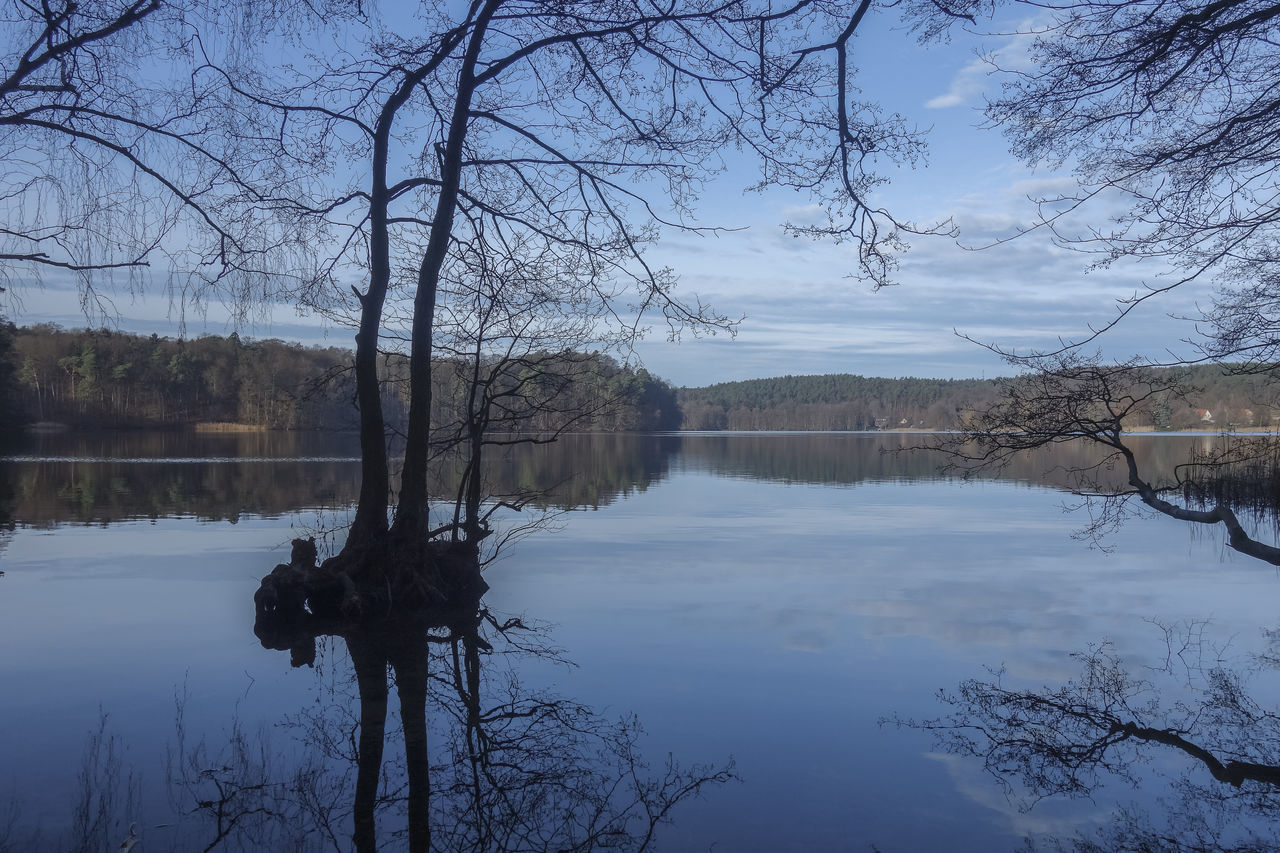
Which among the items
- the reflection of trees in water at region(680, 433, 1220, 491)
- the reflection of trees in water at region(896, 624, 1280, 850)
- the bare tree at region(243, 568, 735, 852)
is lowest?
the bare tree at region(243, 568, 735, 852)

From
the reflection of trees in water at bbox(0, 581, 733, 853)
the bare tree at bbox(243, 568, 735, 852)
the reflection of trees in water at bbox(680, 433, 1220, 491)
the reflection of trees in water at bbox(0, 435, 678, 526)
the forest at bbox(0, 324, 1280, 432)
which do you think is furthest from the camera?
the reflection of trees in water at bbox(680, 433, 1220, 491)

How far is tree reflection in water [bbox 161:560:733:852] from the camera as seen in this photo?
4926mm

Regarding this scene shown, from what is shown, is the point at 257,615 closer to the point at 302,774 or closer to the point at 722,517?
the point at 302,774

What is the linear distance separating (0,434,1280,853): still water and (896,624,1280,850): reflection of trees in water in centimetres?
4

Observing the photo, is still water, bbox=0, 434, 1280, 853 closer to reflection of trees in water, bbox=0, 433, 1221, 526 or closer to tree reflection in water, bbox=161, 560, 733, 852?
tree reflection in water, bbox=161, 560, 733, 852

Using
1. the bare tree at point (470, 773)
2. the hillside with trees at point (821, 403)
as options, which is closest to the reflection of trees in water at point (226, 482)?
the bare tree at point (470, 773)

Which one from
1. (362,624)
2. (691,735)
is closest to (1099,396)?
(691,735)

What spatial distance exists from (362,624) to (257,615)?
1052mm

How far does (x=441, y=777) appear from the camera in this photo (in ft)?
18.6

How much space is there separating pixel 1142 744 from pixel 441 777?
4471 mm

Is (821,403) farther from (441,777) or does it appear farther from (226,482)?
(441,777)

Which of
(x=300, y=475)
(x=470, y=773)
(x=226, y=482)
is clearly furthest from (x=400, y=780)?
(x=300, y=475)

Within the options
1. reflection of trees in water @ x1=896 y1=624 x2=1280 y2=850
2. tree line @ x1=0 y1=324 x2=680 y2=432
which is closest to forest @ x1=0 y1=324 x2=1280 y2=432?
tree line @ x1=0 y1=324 x2=680 y2=432

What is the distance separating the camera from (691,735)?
21.1 feet
